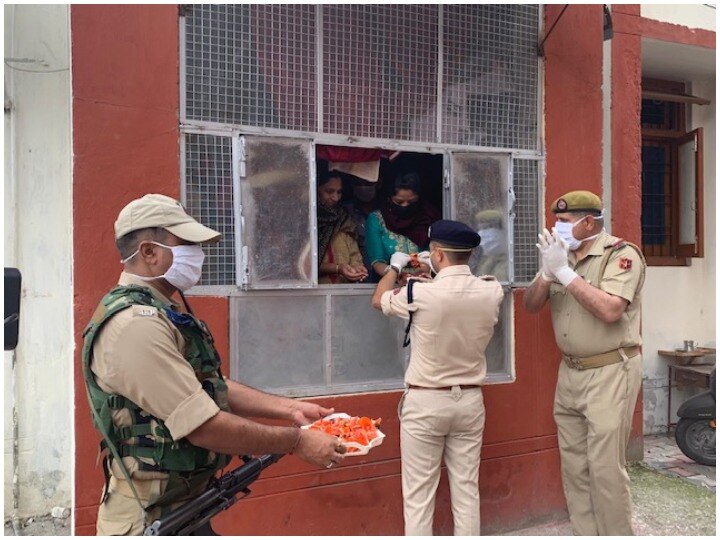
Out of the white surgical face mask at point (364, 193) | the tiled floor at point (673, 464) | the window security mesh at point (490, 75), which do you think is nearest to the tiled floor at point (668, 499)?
the tiled floor at point (673, 464)

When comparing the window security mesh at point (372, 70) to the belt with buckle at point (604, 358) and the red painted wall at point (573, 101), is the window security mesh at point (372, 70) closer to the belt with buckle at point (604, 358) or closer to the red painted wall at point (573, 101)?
the red painted wall at point (573, 101)

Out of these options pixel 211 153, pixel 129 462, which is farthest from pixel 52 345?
pixel 129 462

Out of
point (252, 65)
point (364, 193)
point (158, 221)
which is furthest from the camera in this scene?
point (364, 193)

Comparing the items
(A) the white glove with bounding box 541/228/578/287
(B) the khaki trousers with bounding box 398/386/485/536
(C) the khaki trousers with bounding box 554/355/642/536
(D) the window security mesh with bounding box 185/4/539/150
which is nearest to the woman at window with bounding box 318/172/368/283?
(D) the window security mesh with bounding box 185/4/539/150

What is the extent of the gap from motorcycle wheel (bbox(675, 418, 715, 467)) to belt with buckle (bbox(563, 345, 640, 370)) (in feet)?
8.11

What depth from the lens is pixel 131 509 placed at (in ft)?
7.18

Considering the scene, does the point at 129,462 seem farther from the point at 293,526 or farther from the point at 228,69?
the point at 228,69

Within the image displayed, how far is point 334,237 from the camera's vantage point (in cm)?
448

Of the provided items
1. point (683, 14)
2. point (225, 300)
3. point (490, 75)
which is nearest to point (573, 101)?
point (490, 75)

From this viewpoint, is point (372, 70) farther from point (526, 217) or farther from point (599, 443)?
point (599, 443)

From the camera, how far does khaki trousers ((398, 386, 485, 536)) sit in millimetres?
3389

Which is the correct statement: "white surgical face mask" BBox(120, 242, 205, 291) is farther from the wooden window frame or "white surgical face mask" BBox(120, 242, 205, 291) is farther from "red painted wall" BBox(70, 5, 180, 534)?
the wooden window frame

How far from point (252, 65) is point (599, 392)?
2825 millimetres

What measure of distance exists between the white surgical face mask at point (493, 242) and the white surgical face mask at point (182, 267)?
239 centimetres
